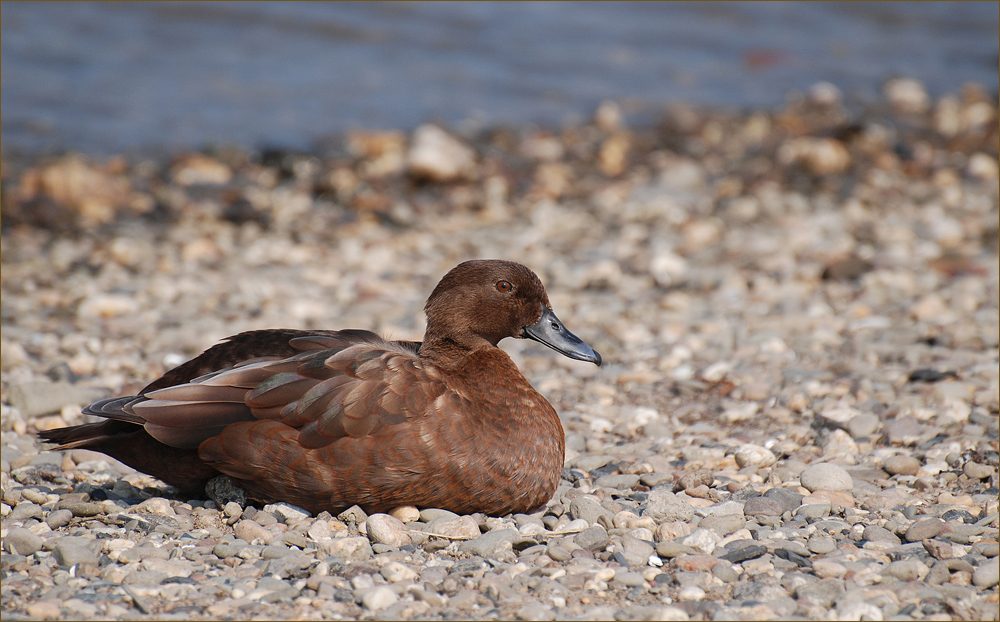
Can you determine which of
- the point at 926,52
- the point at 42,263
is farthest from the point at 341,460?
the point at 926,52

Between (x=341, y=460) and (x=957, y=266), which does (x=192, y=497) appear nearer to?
(x=341, y=460)

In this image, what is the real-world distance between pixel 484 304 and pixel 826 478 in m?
1.52

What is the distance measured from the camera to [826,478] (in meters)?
3.94

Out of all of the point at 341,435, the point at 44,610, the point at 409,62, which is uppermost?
the point at 409,62

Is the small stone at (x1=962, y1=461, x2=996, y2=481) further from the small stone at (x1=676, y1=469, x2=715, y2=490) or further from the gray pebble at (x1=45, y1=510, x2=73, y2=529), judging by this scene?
the gray pebble at (x1=45, y1=510, x2=73, y2=529)

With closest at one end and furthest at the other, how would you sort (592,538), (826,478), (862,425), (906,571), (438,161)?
1. (906,571)
2. (592,538)
3. (826,478)
4. (862,425)
5. (438,161)

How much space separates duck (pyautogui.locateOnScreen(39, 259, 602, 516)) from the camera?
3.54 m

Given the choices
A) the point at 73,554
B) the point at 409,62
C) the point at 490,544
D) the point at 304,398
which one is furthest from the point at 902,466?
the point at 409,62

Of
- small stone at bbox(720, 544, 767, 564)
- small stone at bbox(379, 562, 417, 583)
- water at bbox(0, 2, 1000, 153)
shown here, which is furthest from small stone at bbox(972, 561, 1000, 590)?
water at bbox(0, 2, 1000, 153)

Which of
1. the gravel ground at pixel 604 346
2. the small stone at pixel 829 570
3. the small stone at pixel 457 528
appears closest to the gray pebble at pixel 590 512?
the gravel ground at pixel 604 346

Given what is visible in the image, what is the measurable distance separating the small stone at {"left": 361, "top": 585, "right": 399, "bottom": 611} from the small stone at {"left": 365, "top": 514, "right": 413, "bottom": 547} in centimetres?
43

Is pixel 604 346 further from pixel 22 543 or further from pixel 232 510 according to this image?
pixel 22 543

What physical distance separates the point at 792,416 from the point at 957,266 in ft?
9.79

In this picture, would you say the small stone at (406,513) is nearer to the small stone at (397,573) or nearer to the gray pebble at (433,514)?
the gray pebble at (433,514)
